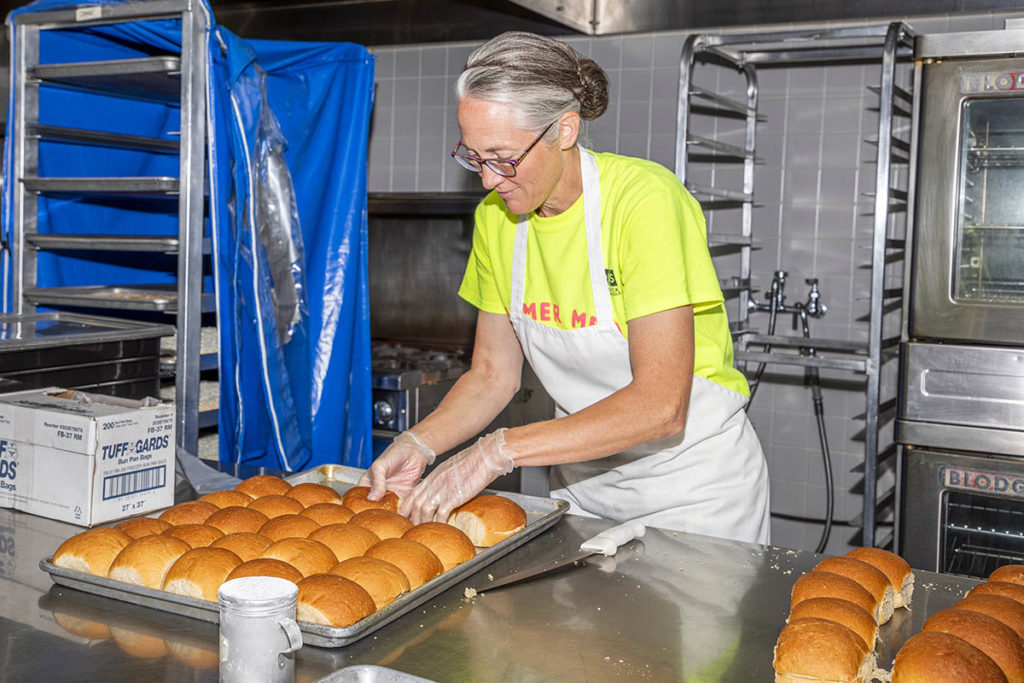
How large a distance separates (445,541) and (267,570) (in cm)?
27

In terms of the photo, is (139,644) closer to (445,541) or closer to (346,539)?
(346,539)

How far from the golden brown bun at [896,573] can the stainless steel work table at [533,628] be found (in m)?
0.02

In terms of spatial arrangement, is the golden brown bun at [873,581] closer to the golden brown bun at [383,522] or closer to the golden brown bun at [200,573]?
the golden brown bun at [383,522]

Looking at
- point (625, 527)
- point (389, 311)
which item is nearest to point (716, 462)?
point (625, 527)

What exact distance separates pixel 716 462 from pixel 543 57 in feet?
2.64

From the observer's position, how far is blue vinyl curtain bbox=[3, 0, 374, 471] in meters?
2.48

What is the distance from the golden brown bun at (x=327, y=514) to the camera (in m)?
1.47

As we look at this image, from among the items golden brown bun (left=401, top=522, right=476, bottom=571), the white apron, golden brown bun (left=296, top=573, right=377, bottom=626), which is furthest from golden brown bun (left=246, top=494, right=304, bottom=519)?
the white apron

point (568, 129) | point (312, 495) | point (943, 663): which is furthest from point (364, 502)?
point (943, 663)

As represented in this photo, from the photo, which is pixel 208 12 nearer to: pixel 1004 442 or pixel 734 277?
pixel 734 277

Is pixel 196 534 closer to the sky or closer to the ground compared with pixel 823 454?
closer to the sky

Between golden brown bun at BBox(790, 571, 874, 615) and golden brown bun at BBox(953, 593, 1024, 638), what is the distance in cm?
11

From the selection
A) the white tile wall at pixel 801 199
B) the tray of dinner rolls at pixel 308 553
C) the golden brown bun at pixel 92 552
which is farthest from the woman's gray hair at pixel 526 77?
the white tile wall at pixel 801 199

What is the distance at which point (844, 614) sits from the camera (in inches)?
45.1
